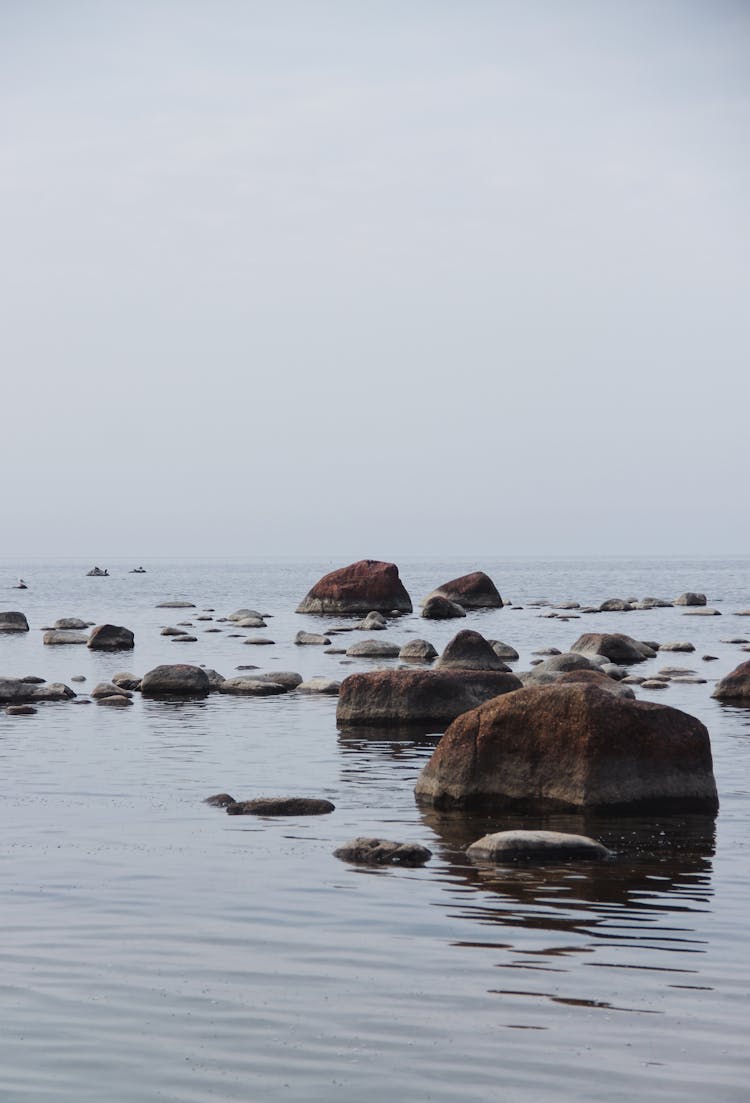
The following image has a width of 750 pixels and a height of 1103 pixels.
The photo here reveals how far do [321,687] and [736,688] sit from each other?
8.30 meters

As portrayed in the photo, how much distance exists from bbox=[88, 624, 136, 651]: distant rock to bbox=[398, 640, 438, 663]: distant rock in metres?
10.8

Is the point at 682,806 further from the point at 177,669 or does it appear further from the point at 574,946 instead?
the point at 177,669

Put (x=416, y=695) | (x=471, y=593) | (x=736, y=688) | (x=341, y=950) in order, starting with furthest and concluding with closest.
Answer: (x=471, y=593) < (x=736, y=688) < (x=416, y=695) < (x=341, y=950)

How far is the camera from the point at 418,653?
120 feet

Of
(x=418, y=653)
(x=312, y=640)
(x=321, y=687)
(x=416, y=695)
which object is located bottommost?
(x=312, y=640)

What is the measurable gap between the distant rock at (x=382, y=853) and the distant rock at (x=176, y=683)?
16438 millimetres

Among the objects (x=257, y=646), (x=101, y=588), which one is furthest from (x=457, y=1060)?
(x=101, y=588)

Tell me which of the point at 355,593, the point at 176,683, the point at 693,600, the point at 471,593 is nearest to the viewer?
the point at 176,683

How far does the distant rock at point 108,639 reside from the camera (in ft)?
143

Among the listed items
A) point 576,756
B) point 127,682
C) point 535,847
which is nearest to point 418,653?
point 127,682

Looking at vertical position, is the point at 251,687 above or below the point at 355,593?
below

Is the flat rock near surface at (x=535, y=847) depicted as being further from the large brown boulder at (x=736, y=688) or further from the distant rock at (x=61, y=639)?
the distant rock at (x=61, y=639)

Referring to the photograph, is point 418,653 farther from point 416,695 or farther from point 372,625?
point 372,625

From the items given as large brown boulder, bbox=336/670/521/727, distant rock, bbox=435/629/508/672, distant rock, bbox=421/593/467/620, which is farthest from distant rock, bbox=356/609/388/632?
large brown boulder, bbox=336/670/521/727
